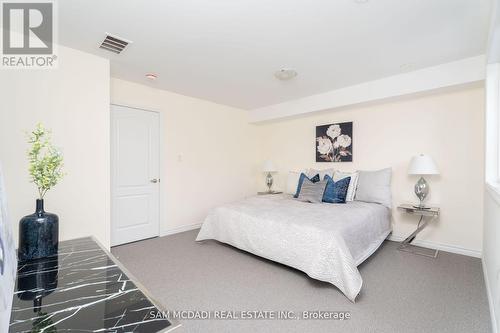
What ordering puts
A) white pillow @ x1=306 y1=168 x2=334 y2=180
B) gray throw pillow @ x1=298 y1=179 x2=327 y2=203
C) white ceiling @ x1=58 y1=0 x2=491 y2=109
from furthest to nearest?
1. white pillow @ x1=306 y1=168 x2=334 y2=180
2. gray throw pillow @ x1=298 y1=179 x2=327 y2=203
3. white ceiling @ x1=58 y1=0 x2=491 y2=109

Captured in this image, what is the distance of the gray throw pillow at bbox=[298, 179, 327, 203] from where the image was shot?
3.48 m

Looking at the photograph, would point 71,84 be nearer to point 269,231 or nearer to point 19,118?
point 19,118

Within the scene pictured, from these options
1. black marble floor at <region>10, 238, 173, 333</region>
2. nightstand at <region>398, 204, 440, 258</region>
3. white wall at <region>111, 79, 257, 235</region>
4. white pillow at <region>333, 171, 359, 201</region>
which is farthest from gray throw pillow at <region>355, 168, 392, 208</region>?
black marble floor at <region>10, 238, 173, 333</region>

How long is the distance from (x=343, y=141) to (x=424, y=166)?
1.30 metres

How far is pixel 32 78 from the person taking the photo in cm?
223

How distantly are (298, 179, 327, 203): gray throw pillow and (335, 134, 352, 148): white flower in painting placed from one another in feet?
2.77

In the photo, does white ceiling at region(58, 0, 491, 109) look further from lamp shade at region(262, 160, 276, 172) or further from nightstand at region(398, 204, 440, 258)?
lamp shade at region(262, 160, 276, 172)

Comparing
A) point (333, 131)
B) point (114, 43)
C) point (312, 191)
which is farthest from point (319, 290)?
point (114, 43)

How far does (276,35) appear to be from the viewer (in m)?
2.21

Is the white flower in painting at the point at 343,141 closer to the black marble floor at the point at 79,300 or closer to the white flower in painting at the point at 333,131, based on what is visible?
the white flower in painting at the point at 333,131

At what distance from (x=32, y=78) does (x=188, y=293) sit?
253cm

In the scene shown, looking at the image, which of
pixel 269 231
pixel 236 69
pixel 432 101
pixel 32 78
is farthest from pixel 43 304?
pixel 432 101

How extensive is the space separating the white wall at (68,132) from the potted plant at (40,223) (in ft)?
4.40

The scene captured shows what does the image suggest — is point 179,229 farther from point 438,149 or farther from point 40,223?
point 438,149
